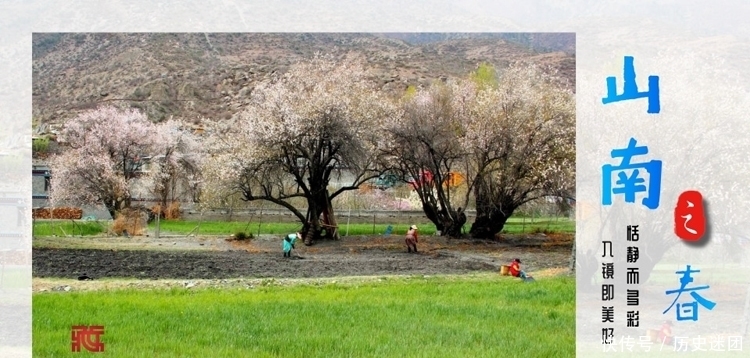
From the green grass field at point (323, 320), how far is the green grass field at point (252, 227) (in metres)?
2.17

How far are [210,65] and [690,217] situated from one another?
10.8 meters

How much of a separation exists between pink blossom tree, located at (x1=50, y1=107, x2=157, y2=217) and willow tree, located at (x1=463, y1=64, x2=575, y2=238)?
608 centimetres

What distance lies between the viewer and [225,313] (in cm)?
994

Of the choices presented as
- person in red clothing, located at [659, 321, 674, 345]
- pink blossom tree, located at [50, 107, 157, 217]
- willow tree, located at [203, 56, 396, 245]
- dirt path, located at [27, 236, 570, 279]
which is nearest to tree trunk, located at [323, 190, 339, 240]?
willow tree, located at [203, 56, 396, 245]

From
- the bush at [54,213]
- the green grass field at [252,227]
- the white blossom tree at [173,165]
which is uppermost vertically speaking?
the white blossom tree at [173,165]

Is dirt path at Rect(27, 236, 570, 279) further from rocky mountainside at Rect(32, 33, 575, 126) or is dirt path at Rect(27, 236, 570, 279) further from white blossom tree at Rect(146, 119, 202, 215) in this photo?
rocky mountainside at Rect(32, 33, 575, 126)

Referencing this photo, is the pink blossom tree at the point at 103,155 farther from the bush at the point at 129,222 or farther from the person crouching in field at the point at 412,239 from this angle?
the person crouching in field at the point at 412,239

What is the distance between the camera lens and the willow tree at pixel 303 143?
1434 cm

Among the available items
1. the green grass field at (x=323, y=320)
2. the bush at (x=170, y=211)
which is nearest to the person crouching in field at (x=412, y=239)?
the green grass field at (x=323, y=320)

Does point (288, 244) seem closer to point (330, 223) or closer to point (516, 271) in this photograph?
point (330, 223)

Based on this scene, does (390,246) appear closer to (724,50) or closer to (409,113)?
(409,113)

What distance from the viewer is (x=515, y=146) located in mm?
14945

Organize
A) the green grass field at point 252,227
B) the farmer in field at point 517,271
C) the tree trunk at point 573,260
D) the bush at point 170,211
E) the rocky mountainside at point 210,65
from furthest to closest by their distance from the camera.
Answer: the rocky mountainside at point 210,65 → the bush at point 170,211 → the green grass field at point 252,227 → the tree trunk at point 573,260 → the farmer in field at point 517,271

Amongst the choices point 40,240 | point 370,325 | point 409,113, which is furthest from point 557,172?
point 40,240
